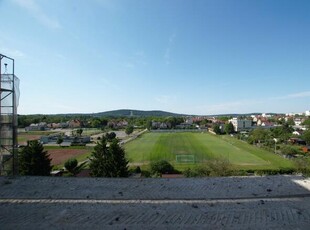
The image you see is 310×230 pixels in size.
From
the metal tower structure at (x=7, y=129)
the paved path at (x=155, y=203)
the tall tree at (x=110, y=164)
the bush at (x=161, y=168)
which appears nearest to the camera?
the paved path at (x=155, y=203)

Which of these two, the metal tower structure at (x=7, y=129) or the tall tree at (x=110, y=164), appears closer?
the metal tower structure at (x=7, y=129)

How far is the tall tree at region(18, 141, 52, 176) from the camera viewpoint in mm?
17016

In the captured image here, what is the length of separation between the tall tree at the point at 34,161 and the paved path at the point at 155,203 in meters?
10.3

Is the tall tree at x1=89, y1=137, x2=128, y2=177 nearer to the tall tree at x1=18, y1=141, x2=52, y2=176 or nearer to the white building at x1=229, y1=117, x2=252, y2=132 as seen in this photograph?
the tall tree at x1=18, y1=141, x2=52, y2=176

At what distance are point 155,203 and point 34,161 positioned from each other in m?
13.9

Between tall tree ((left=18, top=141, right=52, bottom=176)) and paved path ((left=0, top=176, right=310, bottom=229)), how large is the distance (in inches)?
404

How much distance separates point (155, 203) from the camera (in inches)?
217

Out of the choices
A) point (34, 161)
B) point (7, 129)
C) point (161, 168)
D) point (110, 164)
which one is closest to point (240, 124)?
point (161, 168)

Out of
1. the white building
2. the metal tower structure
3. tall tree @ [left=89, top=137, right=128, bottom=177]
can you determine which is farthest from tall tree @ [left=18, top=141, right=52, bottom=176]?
the white building

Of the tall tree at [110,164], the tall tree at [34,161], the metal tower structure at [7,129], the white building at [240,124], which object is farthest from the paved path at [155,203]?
the white building at [240,124]

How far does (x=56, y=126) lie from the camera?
4200 inches

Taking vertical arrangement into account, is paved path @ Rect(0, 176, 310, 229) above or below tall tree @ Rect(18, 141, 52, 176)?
above

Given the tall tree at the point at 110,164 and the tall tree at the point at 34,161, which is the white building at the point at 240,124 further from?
the tall tree at the point at 34,161

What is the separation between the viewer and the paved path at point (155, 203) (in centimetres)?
448
